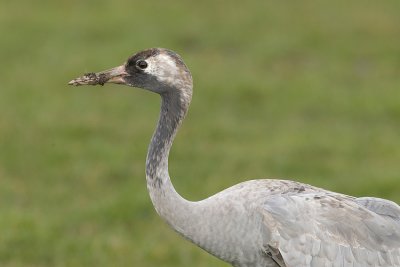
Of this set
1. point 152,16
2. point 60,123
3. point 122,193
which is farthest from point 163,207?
point 152,16

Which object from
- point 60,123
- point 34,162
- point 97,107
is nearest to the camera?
point 34,162

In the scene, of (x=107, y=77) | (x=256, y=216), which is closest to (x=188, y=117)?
(x=107, y=77)

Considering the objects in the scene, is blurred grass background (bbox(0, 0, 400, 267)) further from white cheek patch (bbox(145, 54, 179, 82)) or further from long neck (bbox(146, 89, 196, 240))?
white cheek patch (bbox(145, 54, 179, 82))

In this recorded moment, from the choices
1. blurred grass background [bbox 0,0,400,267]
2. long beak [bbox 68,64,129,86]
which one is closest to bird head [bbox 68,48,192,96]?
long beak [bbox 68,64,129,86]

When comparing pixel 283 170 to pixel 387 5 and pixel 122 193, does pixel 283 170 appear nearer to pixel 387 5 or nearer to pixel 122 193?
pixel 122 193

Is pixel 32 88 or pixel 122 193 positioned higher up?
pixel 32 88

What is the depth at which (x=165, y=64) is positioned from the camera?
6.88 metres

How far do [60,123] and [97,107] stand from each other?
107 cm

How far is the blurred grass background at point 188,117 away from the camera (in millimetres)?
10141

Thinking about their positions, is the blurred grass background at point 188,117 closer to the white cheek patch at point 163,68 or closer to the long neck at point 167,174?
the long neck at point 167,174

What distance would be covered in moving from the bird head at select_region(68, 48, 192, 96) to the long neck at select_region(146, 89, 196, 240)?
8cm

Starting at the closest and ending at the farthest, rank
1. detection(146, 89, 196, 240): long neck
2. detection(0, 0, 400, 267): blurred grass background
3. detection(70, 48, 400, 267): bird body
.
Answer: detection(70, 48, 400, 267): bird body, detection(146, 89, 196, 240): long neck, detection(0, 0, 400, 267): blurred grass background

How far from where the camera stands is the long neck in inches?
269

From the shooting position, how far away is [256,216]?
22.2ft
